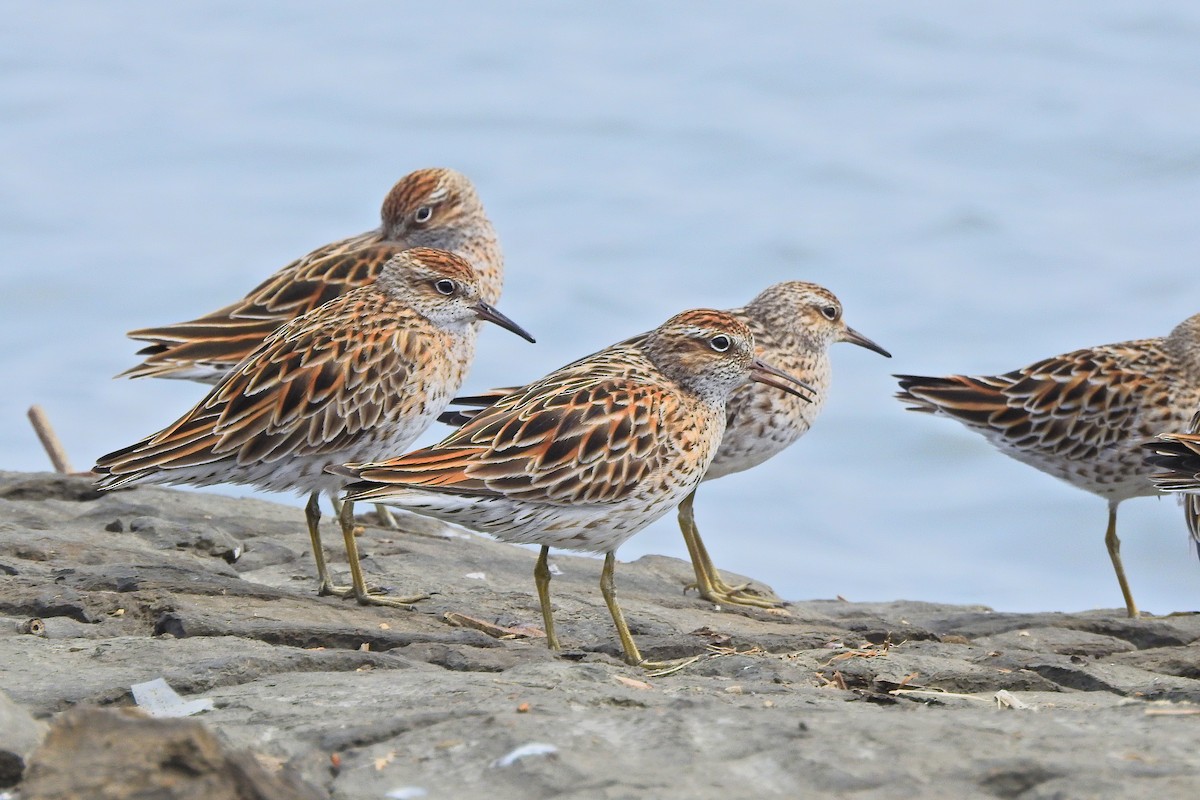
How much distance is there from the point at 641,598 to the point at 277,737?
14.1 feet

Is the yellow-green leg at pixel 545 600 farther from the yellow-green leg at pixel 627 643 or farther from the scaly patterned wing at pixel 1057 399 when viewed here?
the scaly patterned wing at pixel 1057 399

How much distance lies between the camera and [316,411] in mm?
7953

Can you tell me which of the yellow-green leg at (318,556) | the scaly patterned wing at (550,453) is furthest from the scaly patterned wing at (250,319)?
the scaly patterned wing at (550,453)

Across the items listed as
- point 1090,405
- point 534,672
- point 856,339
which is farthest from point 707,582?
point 534,672

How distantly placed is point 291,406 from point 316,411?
122mm

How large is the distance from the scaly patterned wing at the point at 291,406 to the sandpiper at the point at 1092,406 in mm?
4236

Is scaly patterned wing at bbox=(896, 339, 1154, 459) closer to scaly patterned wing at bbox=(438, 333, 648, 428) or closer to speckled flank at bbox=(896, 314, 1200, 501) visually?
speckled flank at bbox=(896, 314, 1200, 501)

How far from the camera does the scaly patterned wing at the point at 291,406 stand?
7.83 metres

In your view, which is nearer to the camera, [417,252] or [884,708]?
[884,708]

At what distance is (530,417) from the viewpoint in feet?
23.8

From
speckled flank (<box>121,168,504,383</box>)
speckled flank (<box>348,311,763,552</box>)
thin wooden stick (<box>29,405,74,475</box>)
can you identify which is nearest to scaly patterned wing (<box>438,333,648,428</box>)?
speckled flank (<box>121,168,504,383</box>)

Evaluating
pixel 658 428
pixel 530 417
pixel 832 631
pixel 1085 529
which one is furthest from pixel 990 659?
pixel 1085 529

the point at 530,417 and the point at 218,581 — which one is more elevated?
the point at 530,417

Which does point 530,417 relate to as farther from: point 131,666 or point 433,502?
point 131,666
